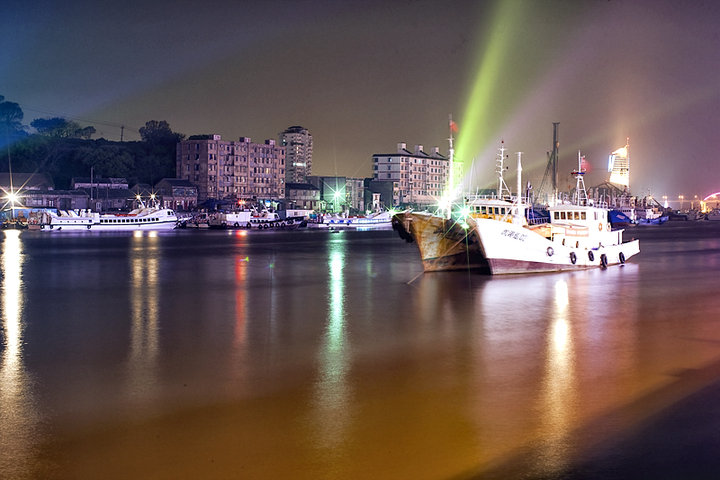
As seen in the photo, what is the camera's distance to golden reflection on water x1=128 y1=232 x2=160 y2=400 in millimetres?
14105

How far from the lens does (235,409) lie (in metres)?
12.3

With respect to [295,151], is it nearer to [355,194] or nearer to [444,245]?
[355,194]

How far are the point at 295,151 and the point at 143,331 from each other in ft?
568

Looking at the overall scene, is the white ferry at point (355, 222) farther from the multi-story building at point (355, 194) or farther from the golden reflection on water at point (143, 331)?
the golden reflection on water at point (143, 331)

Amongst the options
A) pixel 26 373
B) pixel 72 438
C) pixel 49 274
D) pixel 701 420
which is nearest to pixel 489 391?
pixel 701 420

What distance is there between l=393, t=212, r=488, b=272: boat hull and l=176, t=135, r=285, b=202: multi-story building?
10755cm

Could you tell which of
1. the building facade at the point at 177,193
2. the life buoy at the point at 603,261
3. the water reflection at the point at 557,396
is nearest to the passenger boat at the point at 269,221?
the building facade at the point at 177,193

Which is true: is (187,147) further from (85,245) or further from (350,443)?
(350,443)

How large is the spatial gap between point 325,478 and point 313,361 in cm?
695

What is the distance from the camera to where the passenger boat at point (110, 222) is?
4094 inches

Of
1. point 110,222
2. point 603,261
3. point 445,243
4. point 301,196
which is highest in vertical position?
point 301,196

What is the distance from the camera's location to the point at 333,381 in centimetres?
1432

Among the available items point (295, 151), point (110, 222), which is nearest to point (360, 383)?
point (110, 222)

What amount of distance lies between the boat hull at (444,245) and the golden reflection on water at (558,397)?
15055 mm
